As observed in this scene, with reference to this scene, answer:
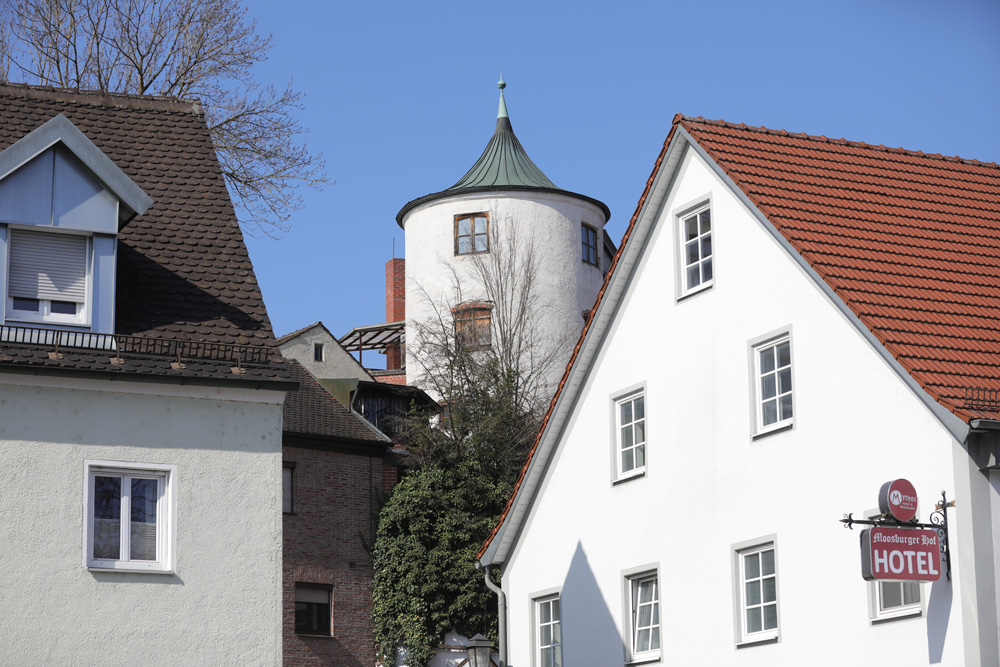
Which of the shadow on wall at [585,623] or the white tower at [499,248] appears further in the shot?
the white tower at [499,248]

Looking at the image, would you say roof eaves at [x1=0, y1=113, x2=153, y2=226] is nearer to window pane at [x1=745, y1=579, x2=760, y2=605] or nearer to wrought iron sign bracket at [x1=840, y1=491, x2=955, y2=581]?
wrought iron sign bracket at [x1=840, y1=491, x2=955, y2=581]

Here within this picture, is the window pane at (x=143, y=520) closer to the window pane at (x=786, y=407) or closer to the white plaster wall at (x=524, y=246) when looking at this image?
the window pane at (x=786, y=407)

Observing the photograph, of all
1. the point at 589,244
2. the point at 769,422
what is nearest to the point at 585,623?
the point at 769,422

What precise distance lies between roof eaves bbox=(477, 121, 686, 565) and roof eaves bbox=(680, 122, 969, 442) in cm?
79

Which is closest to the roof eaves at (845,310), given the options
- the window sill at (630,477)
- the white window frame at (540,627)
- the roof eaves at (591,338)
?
the roof eaves at (591,338)

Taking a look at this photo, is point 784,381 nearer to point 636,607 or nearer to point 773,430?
Answer: point 773,430

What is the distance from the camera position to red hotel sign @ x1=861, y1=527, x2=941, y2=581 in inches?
628

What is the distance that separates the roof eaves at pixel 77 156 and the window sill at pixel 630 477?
9.02 m

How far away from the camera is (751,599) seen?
20.3 metres

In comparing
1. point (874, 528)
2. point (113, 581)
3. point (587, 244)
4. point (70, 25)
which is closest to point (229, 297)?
point (113, 581)

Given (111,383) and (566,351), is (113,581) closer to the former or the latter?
(111,383)

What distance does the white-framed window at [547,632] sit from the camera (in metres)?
24.4

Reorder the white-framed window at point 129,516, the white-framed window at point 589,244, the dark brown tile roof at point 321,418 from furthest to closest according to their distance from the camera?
the white-framed window at point 589,244
the dark brown tile roof at point 321,418
the white-framed window at point 129,516

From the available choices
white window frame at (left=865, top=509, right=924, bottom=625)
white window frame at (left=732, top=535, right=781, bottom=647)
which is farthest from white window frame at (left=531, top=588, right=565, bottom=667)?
white window frame at (left=865, top=509, right=924, bottom=625)
